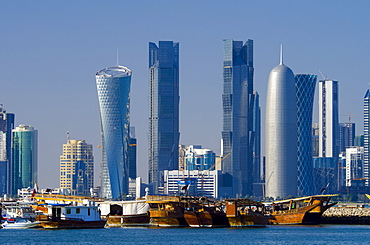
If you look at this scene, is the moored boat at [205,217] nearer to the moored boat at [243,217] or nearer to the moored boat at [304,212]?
the moored boat at [243,217]

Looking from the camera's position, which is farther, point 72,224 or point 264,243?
point 72,224

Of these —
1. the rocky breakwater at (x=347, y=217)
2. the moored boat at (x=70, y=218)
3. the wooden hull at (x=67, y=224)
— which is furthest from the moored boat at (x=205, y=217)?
the rocky breakwater at (x=347, y=217)

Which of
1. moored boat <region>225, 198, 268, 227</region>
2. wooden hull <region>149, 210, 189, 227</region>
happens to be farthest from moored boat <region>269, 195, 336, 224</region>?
wooden hull <region>149, 210, 189, 227</region>

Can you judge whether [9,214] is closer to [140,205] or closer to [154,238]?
[140,205]

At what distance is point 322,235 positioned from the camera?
132250mm

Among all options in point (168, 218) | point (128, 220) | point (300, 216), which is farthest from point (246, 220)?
point (128, 220)

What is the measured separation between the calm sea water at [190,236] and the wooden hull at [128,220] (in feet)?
24.9

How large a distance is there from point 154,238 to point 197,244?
12.4 m

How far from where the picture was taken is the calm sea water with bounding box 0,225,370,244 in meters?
121

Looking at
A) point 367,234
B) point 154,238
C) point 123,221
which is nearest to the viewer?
point 154,238

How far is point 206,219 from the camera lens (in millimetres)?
147000

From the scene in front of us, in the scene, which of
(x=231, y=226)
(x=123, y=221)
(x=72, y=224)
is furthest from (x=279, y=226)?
(x=72, y=224)

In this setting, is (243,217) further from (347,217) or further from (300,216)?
(347,217)

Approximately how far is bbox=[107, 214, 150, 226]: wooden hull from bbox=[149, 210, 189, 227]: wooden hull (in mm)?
6827
